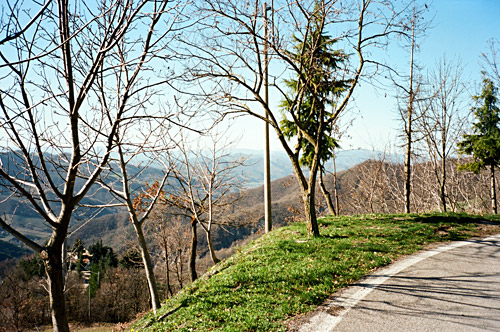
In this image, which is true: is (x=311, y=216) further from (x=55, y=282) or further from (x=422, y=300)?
(x=55, y=282)

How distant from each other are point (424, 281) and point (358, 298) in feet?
5.41

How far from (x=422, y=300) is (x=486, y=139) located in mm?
19437

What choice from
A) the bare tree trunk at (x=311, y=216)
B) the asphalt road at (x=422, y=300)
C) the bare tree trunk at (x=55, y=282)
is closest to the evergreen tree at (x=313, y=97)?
the bare tree trunk at (x=311, y=216)

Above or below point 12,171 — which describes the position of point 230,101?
above

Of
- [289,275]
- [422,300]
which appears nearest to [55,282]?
[289,275]

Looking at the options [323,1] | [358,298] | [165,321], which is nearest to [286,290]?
[358,298]

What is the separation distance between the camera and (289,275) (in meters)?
6.68

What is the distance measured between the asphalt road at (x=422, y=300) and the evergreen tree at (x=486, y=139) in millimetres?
15748

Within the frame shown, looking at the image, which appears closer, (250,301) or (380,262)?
(250,301)

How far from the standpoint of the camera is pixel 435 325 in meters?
4.49

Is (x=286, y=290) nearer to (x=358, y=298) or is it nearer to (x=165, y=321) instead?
(x=358, y=298)

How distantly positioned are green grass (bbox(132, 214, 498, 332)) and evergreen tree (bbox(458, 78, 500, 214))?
37.5 ft

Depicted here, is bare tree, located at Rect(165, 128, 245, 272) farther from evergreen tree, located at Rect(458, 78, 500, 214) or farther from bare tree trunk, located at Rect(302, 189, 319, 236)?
evergreen tree, located at Rect(458, 78, 500, 214)

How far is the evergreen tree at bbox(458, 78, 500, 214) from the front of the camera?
19.9 m
